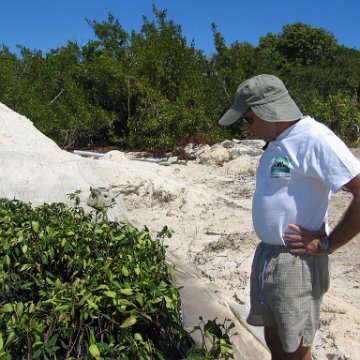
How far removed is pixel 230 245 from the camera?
17.4 ft

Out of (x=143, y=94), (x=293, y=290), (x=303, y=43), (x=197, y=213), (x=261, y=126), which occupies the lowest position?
(x=293, y=290)

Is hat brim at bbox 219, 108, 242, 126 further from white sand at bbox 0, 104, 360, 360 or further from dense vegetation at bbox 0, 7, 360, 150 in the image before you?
dense vegetation at bbox 0, 7, 360, 150

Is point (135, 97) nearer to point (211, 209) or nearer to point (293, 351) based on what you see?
point (211, 209)

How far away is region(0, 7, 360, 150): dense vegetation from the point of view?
527 inches

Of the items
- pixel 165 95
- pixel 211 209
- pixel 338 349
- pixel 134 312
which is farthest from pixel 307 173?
pixel 165 95

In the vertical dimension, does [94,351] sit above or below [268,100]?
below

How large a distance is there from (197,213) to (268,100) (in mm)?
4396

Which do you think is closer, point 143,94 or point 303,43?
point 143,94

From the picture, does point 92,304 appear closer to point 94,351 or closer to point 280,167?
point 94,351

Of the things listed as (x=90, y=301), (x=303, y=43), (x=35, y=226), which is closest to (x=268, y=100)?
(x=90, y=301)

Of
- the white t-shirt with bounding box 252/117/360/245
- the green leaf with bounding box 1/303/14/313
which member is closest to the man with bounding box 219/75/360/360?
the white t-shirt with bounding box 252/117/360/245

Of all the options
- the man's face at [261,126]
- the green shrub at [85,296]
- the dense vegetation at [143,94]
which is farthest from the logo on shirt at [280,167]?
the dense vegetation at [143,94]

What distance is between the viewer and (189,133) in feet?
44.6

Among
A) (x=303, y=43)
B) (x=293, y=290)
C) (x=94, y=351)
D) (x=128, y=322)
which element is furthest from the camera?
(x=303, y=43)
